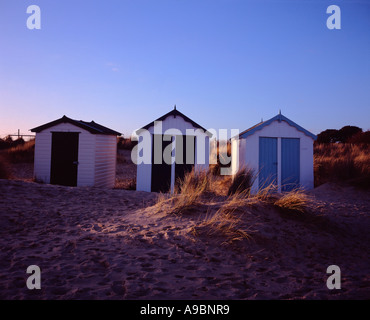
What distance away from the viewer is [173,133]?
1139 centimetres

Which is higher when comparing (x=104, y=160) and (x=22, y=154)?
(x=22, y=154)

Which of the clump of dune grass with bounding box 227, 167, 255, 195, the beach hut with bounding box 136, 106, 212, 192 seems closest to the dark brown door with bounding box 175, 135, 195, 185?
the beach hut with bounding box 136, 106, 212, 192

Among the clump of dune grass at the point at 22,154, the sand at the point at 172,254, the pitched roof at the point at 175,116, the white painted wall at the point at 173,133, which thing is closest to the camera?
the sand at the point at 172,254

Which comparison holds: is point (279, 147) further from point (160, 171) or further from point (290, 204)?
point (290, 204)

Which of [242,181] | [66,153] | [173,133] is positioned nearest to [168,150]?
[173,133]

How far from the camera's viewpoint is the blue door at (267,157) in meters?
11.5

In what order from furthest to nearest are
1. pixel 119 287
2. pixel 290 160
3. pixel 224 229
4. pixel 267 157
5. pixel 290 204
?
pixel 290 160
pixel 267 157
pixel 290 204
pixel 224 229
pixel 119 287

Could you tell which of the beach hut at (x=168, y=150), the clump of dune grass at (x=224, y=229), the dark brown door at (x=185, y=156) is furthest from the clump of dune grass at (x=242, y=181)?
the clump of dune grass at (x=224, y=229)

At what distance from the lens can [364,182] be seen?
10094 mm

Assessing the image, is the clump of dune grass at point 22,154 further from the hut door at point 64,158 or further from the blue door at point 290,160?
the blue door at point 290,160

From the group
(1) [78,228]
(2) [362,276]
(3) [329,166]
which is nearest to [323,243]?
(2) [362,276]

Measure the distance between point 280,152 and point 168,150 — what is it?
14.5 ft

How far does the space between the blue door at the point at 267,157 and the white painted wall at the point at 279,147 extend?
155 mm

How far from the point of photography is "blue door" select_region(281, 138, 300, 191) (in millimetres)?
11609
